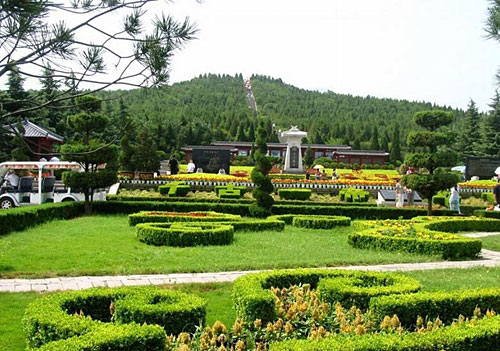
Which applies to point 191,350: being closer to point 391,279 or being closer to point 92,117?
point 391,279

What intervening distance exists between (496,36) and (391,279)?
3.10 metres

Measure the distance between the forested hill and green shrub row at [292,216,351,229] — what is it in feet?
83.7

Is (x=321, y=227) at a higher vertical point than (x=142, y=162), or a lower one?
lower

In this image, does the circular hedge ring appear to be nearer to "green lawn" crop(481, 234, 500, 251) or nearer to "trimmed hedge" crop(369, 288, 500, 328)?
"green lawn" crop(481, 234, 500, 251)

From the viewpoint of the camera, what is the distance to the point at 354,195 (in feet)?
75.7

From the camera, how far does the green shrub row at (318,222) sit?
1562 centimetres

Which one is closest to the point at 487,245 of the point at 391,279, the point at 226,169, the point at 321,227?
the point at 321,227

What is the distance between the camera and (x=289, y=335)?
16.2ft

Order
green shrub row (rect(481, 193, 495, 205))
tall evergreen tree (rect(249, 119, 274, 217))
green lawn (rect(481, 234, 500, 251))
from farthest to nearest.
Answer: green shrub row (rect(481, 193, 495, 205)), tall evergreen tree (rect(249, 119, 274, 217)), green lawn (rect(481, 234, 500, 251))

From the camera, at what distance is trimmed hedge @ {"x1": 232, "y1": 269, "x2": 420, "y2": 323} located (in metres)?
5.41

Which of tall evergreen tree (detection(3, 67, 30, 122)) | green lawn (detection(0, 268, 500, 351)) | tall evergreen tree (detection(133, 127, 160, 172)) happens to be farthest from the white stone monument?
tall evergreen tree (detection(3, 67, 30, 122))

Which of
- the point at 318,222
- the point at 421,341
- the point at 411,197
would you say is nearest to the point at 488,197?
the point at 411,197

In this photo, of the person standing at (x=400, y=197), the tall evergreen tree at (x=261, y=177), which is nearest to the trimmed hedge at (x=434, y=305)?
the tall evergreen tree at (x=261, y=177)

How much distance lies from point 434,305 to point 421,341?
1.42 m
